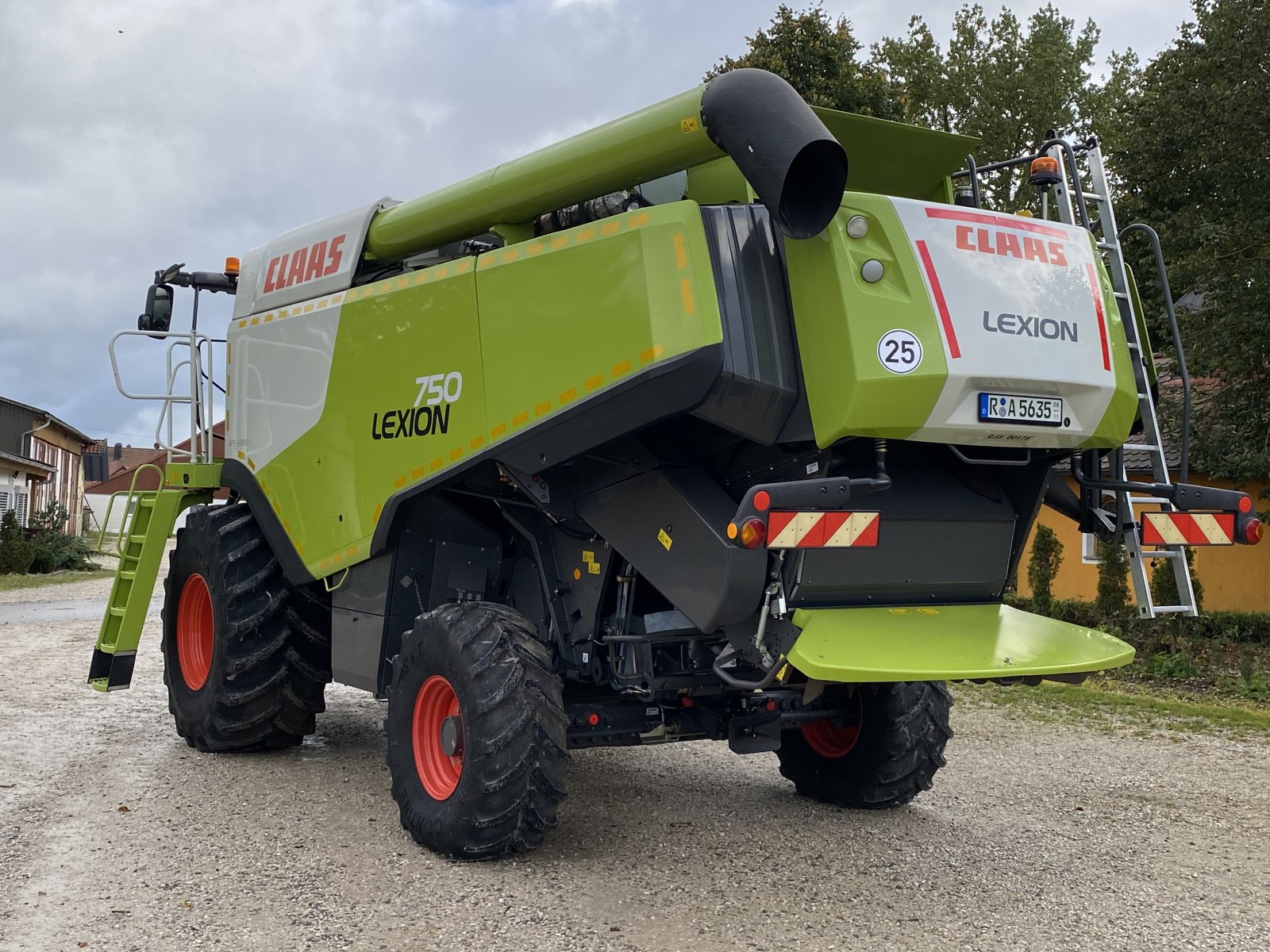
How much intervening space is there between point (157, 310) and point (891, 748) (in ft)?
17.5

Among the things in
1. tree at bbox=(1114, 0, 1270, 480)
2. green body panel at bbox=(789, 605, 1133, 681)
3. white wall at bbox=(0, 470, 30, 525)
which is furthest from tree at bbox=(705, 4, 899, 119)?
white wall at bbox=(0, 470, 30, 525)

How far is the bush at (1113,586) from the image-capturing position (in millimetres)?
16078

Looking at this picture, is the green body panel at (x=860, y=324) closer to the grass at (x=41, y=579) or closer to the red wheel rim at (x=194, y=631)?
the red wheel rim at (x=194, y=631)

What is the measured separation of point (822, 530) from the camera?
168 inches

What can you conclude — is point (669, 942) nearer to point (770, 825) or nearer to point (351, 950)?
point (351, 950)

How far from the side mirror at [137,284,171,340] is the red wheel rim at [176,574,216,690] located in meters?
1.68

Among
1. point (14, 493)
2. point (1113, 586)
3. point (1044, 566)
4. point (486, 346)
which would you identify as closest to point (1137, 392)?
point (486, 346)

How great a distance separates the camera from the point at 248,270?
7543 mm

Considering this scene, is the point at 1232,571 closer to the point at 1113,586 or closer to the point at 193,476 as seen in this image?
the point at 1113,586

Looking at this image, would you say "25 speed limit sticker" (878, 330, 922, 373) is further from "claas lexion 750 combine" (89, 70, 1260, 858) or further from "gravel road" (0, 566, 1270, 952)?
"gravel road" (0, 566, 1270, 952)

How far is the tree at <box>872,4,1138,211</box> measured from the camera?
99.0 feet

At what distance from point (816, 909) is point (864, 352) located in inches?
82.4

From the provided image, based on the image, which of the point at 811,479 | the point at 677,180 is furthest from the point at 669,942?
the point at 677,180

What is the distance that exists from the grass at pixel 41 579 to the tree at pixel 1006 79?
21669 mm
